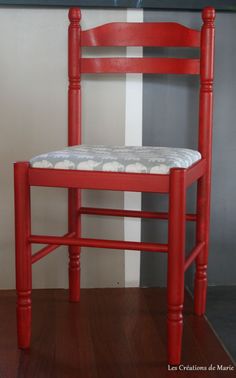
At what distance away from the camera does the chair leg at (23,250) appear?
52.2 inches

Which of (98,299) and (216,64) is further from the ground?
(216,64)

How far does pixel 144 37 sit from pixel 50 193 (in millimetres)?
499

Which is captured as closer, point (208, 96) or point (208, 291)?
point (208, 96)

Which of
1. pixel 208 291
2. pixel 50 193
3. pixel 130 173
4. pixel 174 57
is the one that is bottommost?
pixel 208 291

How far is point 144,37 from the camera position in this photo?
1.58 metres

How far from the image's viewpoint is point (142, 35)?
5.20 ft

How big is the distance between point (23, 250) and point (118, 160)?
28cm

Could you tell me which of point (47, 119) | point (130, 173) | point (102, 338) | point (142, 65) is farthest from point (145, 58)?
point (102, 338)

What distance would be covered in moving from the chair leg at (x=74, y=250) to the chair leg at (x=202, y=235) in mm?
319

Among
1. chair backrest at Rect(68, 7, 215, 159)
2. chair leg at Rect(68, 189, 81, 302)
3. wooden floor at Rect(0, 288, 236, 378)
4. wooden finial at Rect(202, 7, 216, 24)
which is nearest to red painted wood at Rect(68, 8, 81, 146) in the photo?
chair backrest at Rect(68, 7, 215, 159)

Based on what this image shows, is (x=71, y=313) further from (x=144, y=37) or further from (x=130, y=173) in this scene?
(x=144, y=37)

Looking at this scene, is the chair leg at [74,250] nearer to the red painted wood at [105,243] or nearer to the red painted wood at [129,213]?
the red painted wood at [129,213]

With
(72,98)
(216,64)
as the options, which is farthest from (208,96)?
(72,98)

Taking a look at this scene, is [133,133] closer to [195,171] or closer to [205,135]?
[205,135]
